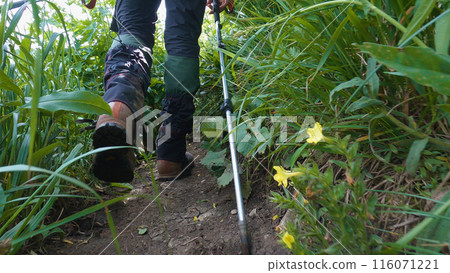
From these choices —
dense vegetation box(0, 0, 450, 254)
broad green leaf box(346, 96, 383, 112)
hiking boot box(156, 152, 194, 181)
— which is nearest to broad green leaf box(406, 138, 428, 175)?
dense vegetation box(0, 0, 450, 254)

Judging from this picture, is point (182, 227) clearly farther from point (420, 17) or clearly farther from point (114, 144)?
point (420, 17)

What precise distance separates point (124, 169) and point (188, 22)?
82 centimetres

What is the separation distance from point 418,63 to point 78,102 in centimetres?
92

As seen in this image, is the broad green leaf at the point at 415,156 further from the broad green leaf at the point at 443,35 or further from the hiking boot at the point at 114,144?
the hiking boot at the point at 114,144

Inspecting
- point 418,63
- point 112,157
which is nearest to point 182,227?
point 112,157

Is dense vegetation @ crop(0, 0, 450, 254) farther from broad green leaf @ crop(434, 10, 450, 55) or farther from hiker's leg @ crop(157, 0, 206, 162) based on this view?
hiker's leg @ crop(157, 0, 206, 162)

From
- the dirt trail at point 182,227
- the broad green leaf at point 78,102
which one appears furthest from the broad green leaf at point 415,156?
the broad green leaf at point 78,102

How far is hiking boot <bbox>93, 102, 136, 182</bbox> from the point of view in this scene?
1.40 meters

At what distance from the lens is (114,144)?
56.2 inches

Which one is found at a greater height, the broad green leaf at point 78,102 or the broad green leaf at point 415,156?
the broad green leaf at point 78,102

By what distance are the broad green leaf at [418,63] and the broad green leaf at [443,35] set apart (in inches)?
2.4

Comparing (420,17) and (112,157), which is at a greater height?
(420,17)

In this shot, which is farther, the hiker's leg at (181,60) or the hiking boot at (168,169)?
the hiking boot at (168,169)

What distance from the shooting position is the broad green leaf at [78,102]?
1.06 metres
